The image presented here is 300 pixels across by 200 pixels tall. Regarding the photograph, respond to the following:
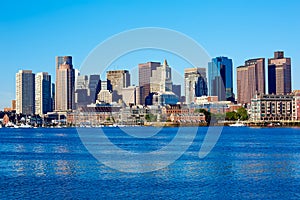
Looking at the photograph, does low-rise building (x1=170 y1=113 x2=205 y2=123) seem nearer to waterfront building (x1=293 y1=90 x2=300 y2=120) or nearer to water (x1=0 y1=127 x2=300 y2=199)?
waterfront building (x1=293 y1=90 x2=300 y2=120)

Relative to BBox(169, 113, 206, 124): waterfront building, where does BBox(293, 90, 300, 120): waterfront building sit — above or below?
above

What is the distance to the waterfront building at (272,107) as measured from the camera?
183500 mm

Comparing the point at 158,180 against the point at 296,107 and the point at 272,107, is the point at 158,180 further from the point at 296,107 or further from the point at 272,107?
the point at 272,107

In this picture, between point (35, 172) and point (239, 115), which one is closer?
point (35, 172)

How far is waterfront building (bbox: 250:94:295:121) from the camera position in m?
184

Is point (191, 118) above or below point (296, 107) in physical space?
below

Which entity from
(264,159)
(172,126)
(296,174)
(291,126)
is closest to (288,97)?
(291,126)

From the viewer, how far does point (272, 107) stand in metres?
185

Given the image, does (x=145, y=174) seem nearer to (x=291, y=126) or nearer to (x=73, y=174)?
(x=73, y=174)

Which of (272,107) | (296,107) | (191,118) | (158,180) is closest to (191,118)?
(191,118)

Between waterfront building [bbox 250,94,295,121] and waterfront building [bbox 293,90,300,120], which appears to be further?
waterfront building [bbox 250,94,295,121]

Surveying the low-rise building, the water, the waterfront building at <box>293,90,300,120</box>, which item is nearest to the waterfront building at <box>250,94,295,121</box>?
the waterfront building at <box>293,90,300,120</box>

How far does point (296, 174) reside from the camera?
3862 cm

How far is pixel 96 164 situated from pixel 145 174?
765 cm
